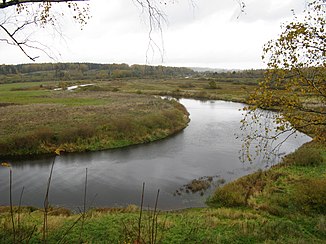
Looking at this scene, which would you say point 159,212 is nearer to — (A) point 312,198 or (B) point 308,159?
(A) point 312,198

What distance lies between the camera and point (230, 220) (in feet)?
32.1

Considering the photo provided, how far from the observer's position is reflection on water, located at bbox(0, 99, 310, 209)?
1527 centimetres

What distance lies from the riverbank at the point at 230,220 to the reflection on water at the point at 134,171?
215cm

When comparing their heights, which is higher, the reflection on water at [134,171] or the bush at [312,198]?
the bush at [312,198]

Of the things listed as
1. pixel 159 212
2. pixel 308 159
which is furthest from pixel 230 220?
pixel 308 159

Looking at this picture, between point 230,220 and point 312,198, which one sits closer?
point 230,220

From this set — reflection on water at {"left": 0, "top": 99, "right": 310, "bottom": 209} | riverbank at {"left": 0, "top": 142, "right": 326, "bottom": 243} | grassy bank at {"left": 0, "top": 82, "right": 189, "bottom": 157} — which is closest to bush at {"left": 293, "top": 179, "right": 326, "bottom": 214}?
riverbank at {"left": 0, "top": 142, "right": 326, "bottom": 243}

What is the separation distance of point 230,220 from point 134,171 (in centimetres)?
1063

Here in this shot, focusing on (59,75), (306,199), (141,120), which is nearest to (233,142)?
(141,120)

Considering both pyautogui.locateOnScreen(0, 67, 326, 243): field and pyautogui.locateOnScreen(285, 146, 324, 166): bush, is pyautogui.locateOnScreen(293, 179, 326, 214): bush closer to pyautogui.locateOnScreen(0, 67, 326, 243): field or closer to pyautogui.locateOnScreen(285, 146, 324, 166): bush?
pyautogui.locateOnScreen(0, 67, 326, 243): field

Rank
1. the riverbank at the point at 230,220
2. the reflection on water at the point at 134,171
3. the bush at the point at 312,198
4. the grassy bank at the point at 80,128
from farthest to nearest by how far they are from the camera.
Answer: the grassy bank at the point at 80,128 < the reflection on water at the point at 134,171 < the bush at the point at 312,198 < the riverbank at the point at 230,220

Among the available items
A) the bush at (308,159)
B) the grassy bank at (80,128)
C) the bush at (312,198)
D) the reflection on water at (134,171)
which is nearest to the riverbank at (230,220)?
the bush at (312,198)

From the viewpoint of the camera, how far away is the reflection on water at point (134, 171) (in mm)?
15266

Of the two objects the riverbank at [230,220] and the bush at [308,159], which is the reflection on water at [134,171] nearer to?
the riverbank at [230,220]
